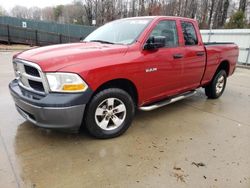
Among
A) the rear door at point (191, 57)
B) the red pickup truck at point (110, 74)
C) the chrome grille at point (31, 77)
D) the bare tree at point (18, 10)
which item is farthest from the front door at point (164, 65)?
the bare tree at point (18, 10)

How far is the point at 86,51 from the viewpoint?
335 cm

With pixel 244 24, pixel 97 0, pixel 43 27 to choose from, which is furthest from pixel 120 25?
pixel 97 0

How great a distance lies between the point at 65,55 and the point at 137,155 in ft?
5.26

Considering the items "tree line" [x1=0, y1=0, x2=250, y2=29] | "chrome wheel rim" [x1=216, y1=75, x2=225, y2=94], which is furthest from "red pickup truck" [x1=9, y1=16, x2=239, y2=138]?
"tree line" [x1=0, y1=0, x2=250, y2=29]

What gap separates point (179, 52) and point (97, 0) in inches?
1242

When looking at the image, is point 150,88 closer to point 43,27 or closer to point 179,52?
point 179,52

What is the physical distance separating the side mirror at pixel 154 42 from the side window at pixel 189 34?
103 centimetres

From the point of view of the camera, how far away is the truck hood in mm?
3025

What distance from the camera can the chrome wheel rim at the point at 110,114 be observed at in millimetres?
3474

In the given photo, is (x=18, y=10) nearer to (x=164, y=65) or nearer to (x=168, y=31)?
(x=168, y=31)

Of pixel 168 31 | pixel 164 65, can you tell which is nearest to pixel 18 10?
pixel 168 31

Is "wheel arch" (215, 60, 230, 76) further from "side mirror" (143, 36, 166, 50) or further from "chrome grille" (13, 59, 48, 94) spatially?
"chrome grille" (13, 59, 48, 94)

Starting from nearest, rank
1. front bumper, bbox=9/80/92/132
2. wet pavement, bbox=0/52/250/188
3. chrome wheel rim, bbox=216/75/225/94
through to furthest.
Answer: wet pavement, bbox=0/52/250/188 → front bumper, bbox=9/80/92/132 → chrome wheel rim, bbox=216/75/225/94

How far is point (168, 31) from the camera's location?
4.38m
